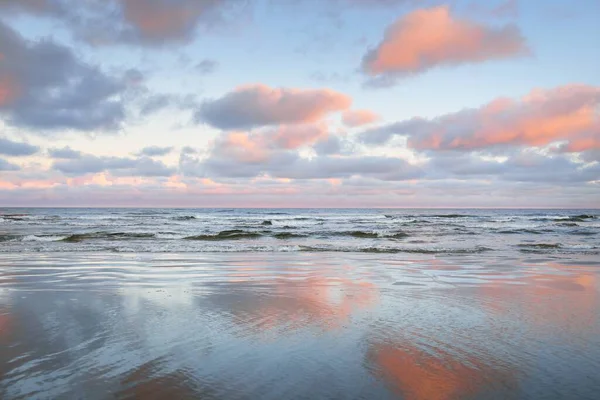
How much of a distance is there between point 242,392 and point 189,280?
Result: 5.60m

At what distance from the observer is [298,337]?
439 cm

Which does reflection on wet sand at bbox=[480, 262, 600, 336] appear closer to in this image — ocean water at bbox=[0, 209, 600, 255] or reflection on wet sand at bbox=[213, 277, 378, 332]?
reflection on wet sand at bbox=[213, 277, 378, 332]

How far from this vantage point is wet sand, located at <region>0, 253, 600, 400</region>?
3154mm

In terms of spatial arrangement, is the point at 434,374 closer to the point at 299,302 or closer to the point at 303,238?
the point at 299,302

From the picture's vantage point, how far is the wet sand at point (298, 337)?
3154mm

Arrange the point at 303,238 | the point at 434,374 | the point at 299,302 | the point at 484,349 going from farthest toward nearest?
the point at 303,238
the point at 299,302
the point at 484,349
the point at 434,374

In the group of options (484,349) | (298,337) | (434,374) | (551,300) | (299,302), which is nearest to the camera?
(434,374)

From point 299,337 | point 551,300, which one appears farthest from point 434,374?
point 551,300

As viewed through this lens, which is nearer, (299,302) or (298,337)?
(298,337)

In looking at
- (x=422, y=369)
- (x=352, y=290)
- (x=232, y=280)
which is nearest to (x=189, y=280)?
(x=232, y=280)

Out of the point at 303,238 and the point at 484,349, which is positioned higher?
the point at 484,349

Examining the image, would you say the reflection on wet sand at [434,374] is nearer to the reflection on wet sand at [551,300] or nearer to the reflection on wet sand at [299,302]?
the reflection on wet sand at [299,302]

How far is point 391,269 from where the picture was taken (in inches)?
→ 404

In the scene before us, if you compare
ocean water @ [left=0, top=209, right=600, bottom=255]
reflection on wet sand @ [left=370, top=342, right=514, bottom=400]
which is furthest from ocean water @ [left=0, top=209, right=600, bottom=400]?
ocean water @ [left=0, top=209, right=600, bottom=255]
